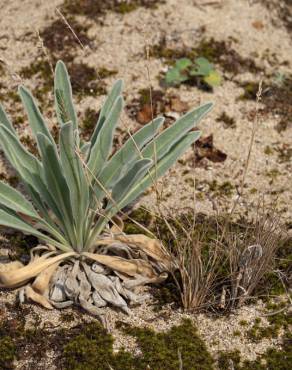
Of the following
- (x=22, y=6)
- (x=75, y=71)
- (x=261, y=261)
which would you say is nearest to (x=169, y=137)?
(x=261, y=261)

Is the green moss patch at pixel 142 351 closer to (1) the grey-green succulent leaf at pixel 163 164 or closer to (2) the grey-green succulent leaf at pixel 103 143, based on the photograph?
(1) the grey-green succulent leaf at pixel 163 164

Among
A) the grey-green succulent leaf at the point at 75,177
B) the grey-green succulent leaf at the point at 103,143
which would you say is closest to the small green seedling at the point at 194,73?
the grey-green succulent leaf at the point at 103,143

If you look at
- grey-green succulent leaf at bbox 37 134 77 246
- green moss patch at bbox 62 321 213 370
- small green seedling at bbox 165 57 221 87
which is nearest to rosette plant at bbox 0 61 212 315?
grey-green succulent leaf at bbox 37 134 77 246

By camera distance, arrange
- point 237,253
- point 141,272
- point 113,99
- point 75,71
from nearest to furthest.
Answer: point 237,253 → point 141,272 → point 113,99 → point 75,71

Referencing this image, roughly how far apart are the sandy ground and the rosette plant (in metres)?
0.45

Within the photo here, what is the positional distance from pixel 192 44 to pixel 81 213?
1811 millimetres

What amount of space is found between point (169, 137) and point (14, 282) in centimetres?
91

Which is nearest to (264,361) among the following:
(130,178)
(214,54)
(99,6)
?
(130,178)

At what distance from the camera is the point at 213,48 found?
382 cm

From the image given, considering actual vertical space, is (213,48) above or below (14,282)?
above

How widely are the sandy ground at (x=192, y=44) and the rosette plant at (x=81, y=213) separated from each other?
0.45m

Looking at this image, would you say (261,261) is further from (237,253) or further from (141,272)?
(141,272)

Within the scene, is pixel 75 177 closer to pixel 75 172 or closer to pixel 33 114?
pixel 75 172

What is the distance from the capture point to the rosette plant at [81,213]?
241cm
